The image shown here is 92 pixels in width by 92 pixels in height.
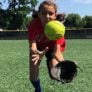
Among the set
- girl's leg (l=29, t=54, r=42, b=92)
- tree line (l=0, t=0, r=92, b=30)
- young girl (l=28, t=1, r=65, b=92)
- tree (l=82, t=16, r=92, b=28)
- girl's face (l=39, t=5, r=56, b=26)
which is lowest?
tree (l=82, t=16, r=92, b=28)

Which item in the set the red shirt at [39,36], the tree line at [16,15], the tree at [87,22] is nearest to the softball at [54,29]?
the red shirt at [39,36]

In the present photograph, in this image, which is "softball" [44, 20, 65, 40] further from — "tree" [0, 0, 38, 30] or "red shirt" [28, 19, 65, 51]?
"tree" [0, 0, 38, 30]

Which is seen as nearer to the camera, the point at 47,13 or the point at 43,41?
the point at 47,13

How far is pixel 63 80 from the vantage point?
20.2ft

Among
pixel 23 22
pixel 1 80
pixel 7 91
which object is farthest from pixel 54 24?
pixel 23 22

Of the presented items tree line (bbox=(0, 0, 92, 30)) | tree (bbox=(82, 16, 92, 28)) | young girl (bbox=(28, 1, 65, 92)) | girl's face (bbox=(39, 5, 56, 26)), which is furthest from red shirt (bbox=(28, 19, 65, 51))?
tree (bbox=(82, 16, 92, 28))

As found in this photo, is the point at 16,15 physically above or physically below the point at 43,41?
below

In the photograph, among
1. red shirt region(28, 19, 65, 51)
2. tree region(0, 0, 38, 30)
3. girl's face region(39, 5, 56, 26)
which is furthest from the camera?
tree region(0, 0, 38, 30)

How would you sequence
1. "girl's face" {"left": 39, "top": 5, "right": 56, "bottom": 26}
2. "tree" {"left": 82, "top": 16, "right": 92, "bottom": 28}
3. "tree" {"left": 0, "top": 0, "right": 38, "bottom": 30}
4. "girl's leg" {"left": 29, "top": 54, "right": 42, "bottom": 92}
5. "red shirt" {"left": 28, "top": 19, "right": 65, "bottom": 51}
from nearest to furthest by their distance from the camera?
"girl's face" {"left": 39, "top": 5, "right": 56, "bottom": 26} < "red shirt" {"left": 28, "top": 19, "right": 65, "bottom": 51} < "girl's leg" {"left": 29, "top": 54, "right": 42, "bottom": 92} < "tree" {"left": 0, "top": 0, "right": 38, "bottom": 30} < "tree" {"left": 82, "top": 16, "right": 92, "bottom": 28}

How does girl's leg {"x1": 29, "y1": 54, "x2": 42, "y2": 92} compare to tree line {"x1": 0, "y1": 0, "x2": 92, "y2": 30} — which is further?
tree line {"x1": 0, "y1": 0, "x2": 92, "y2": 30}

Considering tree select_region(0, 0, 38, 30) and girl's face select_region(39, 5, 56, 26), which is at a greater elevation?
girl's face select_region(39, 5, 56, 26)

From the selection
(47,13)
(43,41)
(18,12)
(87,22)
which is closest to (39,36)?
(43,41)

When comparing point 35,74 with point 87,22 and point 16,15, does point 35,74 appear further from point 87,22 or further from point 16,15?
point 87,22

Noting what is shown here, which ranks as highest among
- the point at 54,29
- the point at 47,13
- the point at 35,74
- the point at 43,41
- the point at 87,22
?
the point at 47,13
